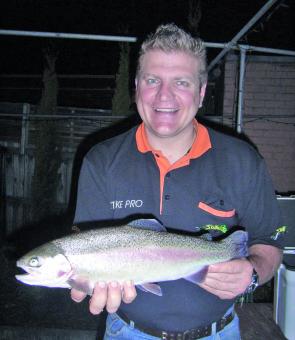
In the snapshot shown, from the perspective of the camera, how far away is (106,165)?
111 inches

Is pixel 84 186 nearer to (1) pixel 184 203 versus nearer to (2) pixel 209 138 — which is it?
(1) pixel 184 203

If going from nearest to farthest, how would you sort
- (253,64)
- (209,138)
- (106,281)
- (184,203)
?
(106,281), (184,203), (209,138), (253,64)

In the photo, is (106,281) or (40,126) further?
(40,126)

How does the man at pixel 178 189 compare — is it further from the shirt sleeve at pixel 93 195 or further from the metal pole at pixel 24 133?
the metal pole at pixel 24 133

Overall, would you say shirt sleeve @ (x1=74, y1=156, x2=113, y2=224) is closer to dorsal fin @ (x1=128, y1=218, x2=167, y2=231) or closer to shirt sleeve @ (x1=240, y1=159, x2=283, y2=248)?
dorsal fin @ (x1=128, y1=218, x2=167, y2=231)

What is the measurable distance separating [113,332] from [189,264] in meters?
0.81

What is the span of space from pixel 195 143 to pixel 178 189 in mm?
396

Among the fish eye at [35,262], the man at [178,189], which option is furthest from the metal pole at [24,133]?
the fish eye at [35,262]

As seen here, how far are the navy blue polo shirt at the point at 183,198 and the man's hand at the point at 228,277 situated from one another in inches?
6.6

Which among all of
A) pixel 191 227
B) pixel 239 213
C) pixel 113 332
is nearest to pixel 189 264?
pixel 191 227

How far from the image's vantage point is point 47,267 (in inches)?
96.0

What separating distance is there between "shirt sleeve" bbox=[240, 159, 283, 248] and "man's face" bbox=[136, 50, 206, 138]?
64 cm

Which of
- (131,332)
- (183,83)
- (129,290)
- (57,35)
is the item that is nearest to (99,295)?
(129,290)

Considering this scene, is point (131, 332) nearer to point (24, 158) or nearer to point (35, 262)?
point (35, 262)
